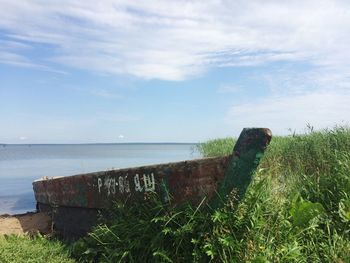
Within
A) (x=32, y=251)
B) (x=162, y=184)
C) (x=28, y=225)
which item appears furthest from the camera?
(x=28, y=225)

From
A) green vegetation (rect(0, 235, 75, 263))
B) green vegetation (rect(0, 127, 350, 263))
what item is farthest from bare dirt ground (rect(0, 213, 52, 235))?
green vegetation (rect(0, 127, 350, 263))

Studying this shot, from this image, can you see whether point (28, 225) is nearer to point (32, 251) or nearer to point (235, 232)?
point (32, 251)

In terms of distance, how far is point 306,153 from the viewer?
7.64 meters

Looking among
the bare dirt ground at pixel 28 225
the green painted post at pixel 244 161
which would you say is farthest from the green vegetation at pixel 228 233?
the bare dirt ground at pixel 28 225

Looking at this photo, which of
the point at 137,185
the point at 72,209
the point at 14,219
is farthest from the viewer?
the point at 14,219

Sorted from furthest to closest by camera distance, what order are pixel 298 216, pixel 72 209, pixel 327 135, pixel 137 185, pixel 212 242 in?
pixel 327 135, pixel 72 209, pixel 137 185, pixel 298 216, pixel 212 242

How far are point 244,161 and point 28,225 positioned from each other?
11.9 ft

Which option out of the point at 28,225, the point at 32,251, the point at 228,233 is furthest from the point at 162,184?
the point at 28,225

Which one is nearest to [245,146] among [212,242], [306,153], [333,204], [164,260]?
[212,242]

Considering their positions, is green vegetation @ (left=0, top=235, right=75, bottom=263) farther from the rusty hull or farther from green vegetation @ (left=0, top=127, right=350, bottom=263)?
the rusty hull

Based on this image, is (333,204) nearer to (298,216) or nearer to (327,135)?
(298,216)

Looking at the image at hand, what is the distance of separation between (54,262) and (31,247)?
1.60 feet

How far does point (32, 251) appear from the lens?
4.41 meters

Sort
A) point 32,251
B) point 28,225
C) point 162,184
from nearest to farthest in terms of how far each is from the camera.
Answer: point 162,184
point 32,251
point 28,225
